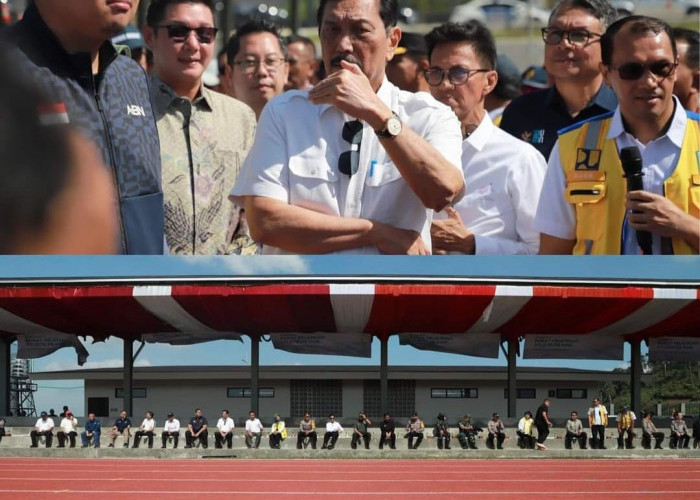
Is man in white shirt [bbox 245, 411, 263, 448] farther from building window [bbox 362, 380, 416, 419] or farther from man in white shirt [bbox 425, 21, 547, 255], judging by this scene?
man in white shirt [bbox 425, 21, 547, 255]

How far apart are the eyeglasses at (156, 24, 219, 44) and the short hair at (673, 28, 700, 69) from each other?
7.04ft

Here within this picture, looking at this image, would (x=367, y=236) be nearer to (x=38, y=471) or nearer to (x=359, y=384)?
(x=38, y=471)

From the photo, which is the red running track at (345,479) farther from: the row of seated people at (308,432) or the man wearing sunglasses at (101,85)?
the man wearing sunglasses at (101,85)

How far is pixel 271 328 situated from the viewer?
11.9 m

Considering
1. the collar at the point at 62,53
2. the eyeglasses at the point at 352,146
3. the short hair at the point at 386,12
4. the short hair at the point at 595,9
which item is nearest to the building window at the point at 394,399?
the short hair at the point at 595,9

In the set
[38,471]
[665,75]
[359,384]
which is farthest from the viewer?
[359,384]

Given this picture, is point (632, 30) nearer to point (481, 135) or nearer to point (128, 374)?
point (481, 135)

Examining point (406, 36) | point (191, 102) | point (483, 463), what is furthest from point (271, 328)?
point (191, 102)

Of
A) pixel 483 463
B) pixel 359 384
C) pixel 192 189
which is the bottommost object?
pixel 483 463

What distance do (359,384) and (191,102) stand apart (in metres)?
7.76

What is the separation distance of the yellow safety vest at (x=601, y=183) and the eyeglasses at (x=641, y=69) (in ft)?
0.66

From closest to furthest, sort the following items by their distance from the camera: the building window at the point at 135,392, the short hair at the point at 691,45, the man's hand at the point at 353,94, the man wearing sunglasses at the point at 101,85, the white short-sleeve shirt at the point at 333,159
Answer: the man's hand at the point at 353,94
the white short-sleeve shirt at the point at 333,159
the man wearing sunglasses at the point at 101,85
the short hair at the point at 691,45
the building window at the point at 135,392

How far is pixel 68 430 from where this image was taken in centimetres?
1312

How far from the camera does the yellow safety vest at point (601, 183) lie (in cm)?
497
